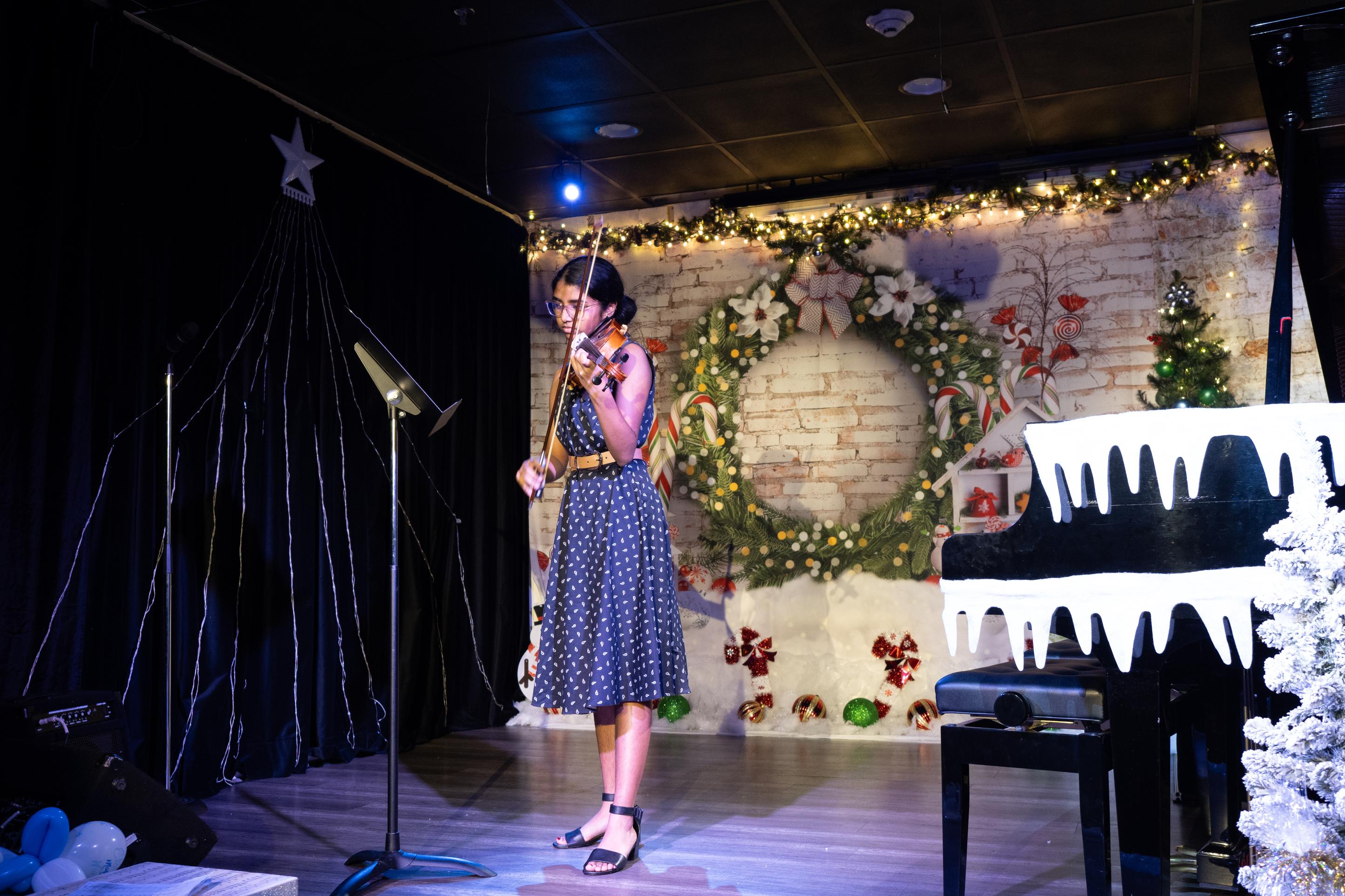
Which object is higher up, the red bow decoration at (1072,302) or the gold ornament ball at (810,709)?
the red bow decoration at (1072,302)

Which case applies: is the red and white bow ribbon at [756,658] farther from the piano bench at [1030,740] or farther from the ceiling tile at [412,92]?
the piano bench at [1030,740]

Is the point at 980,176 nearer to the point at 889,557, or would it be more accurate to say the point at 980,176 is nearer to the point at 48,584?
the point at 889,557

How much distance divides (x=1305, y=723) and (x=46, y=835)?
2.38 metres

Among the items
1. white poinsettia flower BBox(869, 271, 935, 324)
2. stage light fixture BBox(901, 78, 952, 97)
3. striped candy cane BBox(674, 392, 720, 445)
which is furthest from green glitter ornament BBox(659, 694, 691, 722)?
stage light fixture BBox(901, 78, 952, 97)

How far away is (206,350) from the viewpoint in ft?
12.4

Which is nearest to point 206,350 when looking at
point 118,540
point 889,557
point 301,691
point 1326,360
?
point 118,540

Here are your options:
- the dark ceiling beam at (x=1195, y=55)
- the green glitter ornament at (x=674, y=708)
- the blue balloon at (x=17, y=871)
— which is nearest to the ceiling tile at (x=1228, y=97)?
the dark ceiling beam at (x=1195, y=55)

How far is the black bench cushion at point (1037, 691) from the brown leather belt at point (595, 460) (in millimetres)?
1079

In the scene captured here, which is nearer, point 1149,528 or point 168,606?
point 1149,528

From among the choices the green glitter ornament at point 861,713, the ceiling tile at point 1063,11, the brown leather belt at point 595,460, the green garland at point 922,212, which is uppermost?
the ceiling tile at point 1063,11

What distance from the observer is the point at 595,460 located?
2891mm

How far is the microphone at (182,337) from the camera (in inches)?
125

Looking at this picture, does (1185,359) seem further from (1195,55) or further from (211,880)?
(211,880)

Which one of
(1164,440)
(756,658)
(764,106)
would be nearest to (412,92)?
(764,106)
